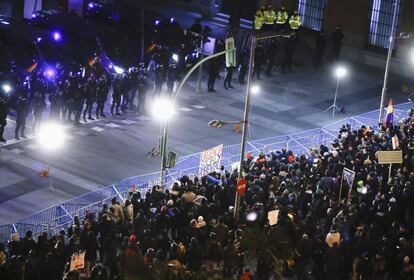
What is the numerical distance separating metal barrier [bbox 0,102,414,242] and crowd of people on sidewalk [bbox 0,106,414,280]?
783 millimetres

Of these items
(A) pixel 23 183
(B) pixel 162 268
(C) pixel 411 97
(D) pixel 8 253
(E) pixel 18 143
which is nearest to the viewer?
(B) pixel 162 268

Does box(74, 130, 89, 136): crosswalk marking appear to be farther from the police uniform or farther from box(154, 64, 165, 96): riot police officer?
the police uniform

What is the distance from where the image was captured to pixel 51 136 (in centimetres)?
3528

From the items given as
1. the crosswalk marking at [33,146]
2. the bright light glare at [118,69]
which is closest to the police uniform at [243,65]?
the bright light glare at [118,69]

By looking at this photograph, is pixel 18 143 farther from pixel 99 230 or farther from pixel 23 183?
pixel 99 230

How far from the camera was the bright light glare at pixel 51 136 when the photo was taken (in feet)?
114

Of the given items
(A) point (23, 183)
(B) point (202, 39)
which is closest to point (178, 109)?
(B) point (202, 39)

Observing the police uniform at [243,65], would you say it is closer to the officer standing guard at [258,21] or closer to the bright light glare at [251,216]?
the officer standing guard at [258,21]

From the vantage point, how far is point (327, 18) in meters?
49.6

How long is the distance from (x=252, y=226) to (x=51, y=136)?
13.0 meters

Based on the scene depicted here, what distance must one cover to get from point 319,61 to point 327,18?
2909 mm

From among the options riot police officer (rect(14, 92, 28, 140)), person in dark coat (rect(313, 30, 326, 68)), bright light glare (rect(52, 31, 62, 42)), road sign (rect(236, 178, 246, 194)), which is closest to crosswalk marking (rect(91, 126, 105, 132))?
riot police officer (rect(14, 92, 28, 140))

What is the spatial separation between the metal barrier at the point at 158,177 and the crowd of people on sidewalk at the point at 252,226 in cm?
78

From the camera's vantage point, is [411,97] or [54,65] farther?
[411,97]
